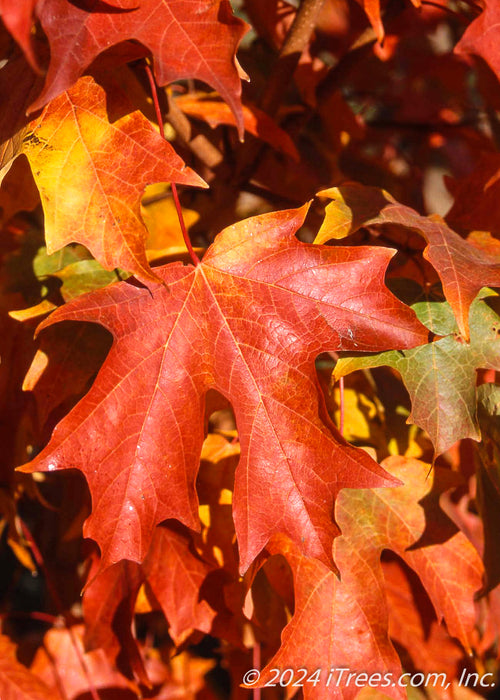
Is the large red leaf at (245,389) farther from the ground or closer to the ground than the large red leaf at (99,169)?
closer to the ground

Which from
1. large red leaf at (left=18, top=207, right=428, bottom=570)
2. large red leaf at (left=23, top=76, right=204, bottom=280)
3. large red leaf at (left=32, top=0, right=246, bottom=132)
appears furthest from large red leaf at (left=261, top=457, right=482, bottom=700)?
large red leaf at (left=32, top=0, right=246, bottom=132)

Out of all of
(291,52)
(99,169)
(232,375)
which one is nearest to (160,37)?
(99,169)

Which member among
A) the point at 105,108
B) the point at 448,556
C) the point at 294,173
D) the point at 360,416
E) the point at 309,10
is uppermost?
the point at 105,108

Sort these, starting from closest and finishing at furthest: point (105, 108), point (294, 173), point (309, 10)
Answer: point (105, 108) < point (309, 10) < point (294, 173)

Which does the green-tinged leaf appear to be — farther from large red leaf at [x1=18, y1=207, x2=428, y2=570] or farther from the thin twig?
the thin twig

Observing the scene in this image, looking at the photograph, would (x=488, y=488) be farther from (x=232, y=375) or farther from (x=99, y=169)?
(x=99, y=169)

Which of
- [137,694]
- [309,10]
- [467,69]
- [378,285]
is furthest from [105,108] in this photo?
[467,69]

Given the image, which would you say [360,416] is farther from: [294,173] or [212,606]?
[294,173]
